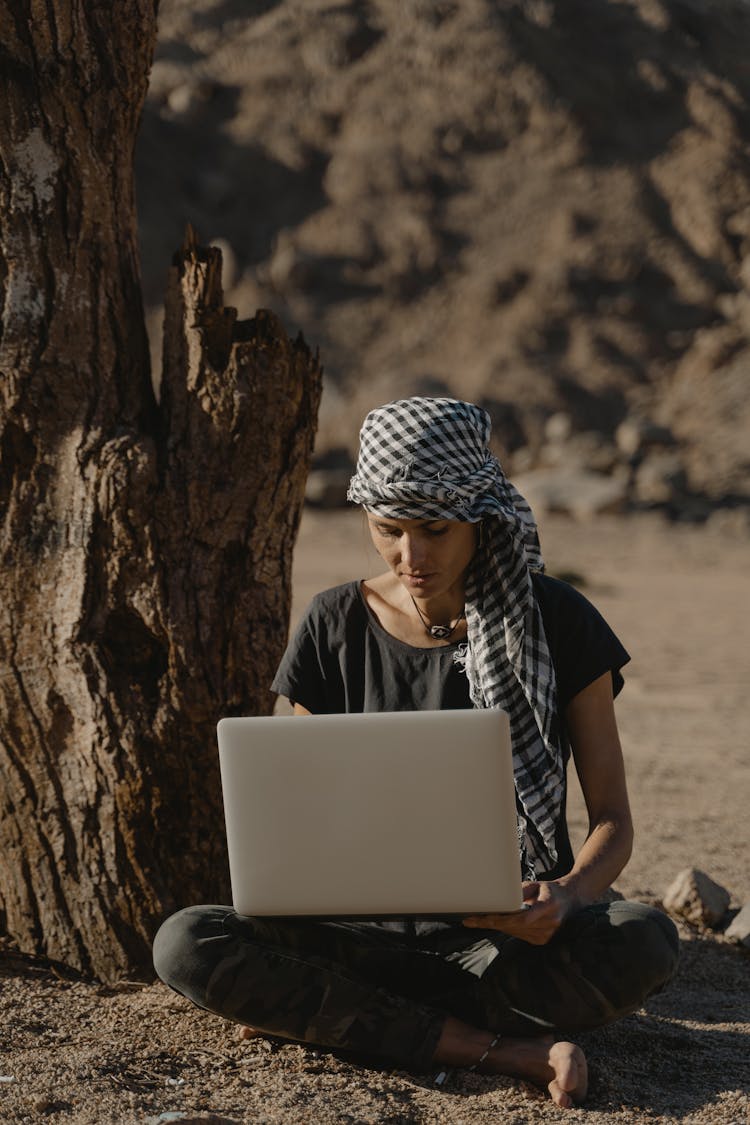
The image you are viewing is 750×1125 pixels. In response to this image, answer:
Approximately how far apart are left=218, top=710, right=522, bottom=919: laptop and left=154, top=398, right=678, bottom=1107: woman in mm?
307

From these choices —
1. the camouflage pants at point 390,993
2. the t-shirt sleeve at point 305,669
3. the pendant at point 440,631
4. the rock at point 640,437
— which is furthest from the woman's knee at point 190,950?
the rock at point 640,437

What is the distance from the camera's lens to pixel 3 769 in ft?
11.9

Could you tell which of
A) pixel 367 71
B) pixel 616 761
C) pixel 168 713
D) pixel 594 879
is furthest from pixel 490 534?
pixel 367 71

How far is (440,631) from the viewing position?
3.08 meters

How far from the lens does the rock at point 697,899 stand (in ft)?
14.4

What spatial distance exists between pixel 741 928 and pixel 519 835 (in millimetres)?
1545

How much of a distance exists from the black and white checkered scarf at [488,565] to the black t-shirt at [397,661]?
0.21ft

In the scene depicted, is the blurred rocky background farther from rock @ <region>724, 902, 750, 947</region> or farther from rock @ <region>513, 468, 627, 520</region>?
rock @ <region>724, 902, 750, 947</region>

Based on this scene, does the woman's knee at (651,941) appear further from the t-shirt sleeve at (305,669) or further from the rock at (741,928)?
the rock at (741,928)

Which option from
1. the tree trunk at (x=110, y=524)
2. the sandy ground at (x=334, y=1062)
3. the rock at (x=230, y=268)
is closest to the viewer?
the sandy ground at (x=334, y=1062)

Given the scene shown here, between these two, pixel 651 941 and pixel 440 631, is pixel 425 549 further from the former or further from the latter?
pixel 651 941

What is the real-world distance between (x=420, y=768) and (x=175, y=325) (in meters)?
1.68

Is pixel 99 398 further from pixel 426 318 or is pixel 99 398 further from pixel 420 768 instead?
pixel 426 318

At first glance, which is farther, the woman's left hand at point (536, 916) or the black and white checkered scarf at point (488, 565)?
the black and white checkered scarf at point (488, 565)
